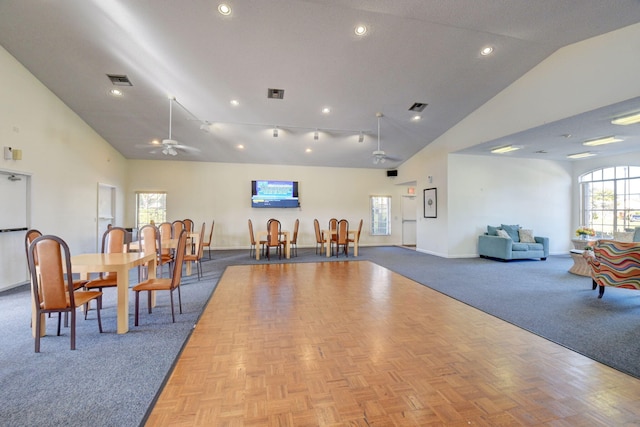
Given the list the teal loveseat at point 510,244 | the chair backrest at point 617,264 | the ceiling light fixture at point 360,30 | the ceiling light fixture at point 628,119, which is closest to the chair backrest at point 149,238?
the ceiling light fixture at point 360,30

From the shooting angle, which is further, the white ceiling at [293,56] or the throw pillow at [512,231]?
the throw pillow at [512,231]

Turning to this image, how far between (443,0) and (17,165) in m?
6.76

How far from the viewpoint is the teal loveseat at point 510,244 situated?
6592 mm

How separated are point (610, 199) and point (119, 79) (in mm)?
11882

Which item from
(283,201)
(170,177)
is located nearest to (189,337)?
(283,201)

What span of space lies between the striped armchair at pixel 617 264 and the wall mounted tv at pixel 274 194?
7.16 m

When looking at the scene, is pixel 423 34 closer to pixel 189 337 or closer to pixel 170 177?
pixel 189 337

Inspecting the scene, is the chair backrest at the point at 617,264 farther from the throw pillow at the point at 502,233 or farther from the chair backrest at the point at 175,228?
the chair backrest at the point at 175,228

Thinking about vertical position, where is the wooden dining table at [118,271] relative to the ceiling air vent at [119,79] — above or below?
below

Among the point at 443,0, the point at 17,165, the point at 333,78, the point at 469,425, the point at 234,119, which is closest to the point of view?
the point at 469,425

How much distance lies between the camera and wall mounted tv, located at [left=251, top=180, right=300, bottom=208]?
891 centimetres

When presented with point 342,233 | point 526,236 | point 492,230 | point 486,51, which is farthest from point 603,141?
point 342,233

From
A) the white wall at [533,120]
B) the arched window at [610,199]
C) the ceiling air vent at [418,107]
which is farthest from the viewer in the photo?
the arched window at [610,199]

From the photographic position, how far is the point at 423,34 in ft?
13.0
